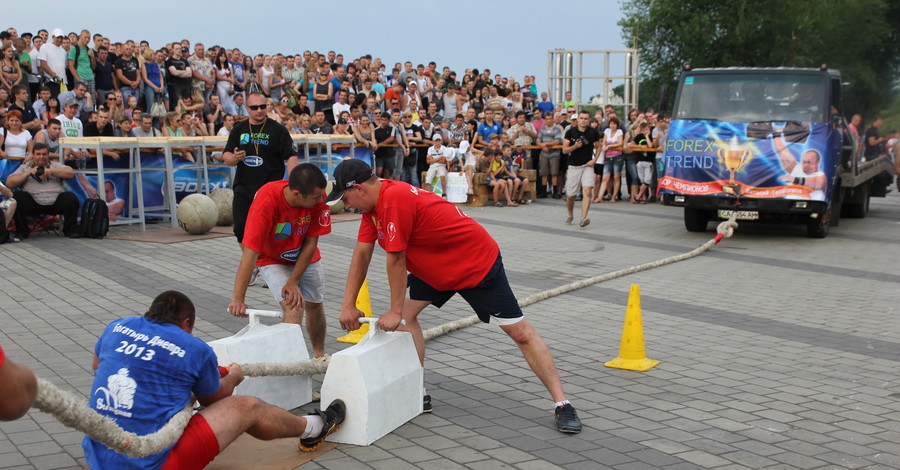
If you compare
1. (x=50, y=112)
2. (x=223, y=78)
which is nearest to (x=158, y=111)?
(x=223, y=78)

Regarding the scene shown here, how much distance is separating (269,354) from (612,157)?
1597 cm

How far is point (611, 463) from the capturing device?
4.67 m

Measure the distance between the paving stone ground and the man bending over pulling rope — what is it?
2.20 ft

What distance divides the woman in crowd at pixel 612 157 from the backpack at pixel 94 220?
1121 cm

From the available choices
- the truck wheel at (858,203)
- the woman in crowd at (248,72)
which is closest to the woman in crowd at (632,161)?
the truck wheel at (858,203)

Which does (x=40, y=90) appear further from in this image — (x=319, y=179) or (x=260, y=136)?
(x=319, y=179)

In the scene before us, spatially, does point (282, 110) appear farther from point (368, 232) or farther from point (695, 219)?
point (368, 232)

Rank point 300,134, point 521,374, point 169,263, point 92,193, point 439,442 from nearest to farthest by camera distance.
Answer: point 439,442 → point 521,374 → point 169,263 → point 92,193 → point 300,134

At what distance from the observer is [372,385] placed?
4.99 m

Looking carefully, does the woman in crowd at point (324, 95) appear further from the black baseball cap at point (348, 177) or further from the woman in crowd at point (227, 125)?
the black baseball cap at point (348, 177)

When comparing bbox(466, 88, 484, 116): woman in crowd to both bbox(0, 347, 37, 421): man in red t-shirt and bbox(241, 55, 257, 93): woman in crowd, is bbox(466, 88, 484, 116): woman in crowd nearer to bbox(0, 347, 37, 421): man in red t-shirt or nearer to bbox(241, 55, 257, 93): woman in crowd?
bbox(241, 55, 257, 93): woman in crowd

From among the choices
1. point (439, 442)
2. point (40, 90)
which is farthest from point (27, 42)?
point (439, 442)

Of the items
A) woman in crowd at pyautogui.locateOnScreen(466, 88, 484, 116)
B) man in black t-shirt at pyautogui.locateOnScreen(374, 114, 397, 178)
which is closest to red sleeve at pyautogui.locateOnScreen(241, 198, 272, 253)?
man in black t-shirt at pyautogui.locateOnScreen(374, 114, 397, 178)

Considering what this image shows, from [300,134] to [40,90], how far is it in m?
4.46
